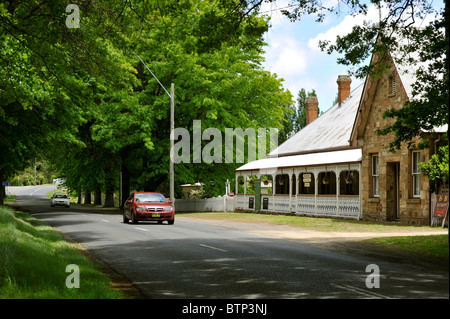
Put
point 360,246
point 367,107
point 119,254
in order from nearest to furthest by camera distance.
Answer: point 119,254, point 360,246, point 367,107

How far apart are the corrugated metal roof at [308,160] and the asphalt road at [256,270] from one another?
13994 millimetres

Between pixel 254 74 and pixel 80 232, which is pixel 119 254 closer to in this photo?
pixel 80 232

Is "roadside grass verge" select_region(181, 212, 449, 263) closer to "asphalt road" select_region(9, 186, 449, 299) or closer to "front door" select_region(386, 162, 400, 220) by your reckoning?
"front door" select_region(386, 162, 400, 220)

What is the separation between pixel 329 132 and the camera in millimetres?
39312

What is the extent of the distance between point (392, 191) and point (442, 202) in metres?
4.04

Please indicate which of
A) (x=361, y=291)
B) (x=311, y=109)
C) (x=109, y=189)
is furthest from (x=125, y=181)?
(x=361, y=291)

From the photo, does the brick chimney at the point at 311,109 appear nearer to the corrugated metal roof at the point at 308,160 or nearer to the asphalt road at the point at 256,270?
the corrugated metal roof at the point at 308,160

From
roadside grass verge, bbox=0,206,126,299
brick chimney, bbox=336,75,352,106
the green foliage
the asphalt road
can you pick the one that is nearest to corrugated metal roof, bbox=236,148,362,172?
the green foliage

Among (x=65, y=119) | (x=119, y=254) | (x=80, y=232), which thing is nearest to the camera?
(x=119, y=254)

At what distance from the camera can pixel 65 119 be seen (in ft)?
90.0

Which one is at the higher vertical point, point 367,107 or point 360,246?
point 367,107

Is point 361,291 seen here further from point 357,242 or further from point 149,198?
point 149,198

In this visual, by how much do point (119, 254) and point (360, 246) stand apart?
695cm

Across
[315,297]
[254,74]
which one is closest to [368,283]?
[315,297]
